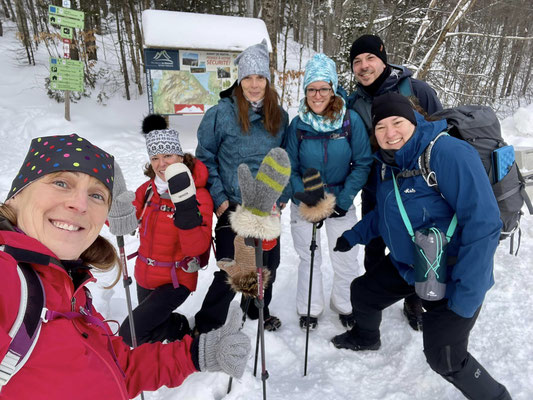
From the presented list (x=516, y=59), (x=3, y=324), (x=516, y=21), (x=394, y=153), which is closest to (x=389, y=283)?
(x=394, y=153)

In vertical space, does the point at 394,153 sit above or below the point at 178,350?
above

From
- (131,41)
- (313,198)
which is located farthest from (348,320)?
(131,41)

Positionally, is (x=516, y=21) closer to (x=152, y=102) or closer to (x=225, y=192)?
(x=152, y=102)

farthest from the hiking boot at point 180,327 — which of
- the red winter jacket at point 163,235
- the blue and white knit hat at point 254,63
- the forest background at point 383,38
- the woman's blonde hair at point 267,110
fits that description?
the forest background at point 383,38

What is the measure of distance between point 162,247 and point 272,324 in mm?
1380

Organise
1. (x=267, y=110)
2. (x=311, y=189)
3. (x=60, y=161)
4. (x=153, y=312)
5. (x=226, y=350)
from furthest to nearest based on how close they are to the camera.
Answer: (x=267, y=110) < (x=153, y=312) < (x=311, y=189) < (x=226, y=350) < (x=60, y=161)

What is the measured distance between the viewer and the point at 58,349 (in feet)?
A: 3.64

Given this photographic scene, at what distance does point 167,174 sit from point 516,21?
21.8 m

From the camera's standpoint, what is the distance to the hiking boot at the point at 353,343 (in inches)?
116

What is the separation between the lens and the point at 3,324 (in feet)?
3.05

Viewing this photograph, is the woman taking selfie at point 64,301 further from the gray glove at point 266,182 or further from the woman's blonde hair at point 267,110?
the woman's blonde hair at point 267,110

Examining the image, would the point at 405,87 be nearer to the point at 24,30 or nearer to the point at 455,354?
the point at 455,354

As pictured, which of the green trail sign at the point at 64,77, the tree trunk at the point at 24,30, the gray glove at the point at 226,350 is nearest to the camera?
the gray glove at the point at 226,350

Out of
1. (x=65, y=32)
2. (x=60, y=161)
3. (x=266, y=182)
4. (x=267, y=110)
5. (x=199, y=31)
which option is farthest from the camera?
(x=199, y=31)
